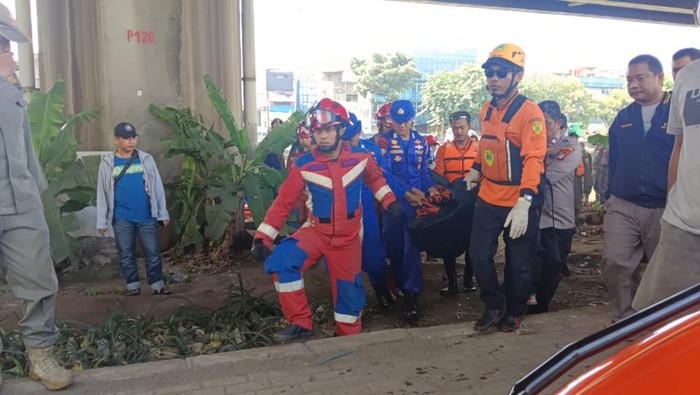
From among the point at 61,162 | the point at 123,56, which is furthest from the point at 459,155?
the point at 123,56

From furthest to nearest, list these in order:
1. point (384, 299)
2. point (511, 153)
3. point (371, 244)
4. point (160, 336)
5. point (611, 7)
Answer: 1. point (611, 7)
2. point (384, 299)
3. point (371, 244)
4. point (160, 336)
5. point (511, 153)

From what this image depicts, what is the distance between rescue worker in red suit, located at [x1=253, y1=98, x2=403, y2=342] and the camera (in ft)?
14.4

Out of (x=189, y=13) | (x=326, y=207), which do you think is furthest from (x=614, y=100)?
(x=326, y=207)

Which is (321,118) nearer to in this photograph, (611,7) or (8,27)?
(8,27)

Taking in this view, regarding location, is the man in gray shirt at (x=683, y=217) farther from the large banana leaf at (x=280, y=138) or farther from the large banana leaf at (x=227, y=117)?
the large banana leaf at (x=227, y=117)

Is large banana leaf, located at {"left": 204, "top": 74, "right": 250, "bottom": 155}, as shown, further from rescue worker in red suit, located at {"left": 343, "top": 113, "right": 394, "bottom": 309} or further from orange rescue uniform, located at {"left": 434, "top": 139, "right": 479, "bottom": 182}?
orange rescue uniform, located at {"left": 434, "top": 139, "right": 479, "bottom": 182}

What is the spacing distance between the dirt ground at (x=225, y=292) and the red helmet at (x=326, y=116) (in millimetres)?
1767

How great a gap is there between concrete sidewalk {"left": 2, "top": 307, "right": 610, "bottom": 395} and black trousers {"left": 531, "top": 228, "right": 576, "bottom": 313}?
0.71 m

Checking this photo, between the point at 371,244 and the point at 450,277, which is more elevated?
the point at 371,244

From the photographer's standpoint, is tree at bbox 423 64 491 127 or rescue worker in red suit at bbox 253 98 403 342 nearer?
rescue worker in red suit at bbox 253 98 403 342

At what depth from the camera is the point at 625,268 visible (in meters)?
4.11

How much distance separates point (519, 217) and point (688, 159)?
1271 millimetres

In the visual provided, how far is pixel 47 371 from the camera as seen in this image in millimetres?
3398

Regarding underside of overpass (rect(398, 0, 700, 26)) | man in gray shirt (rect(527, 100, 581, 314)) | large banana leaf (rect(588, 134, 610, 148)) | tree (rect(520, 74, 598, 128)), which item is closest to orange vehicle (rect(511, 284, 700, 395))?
man in gray shirt (rect(527, 100, 581, 314))
